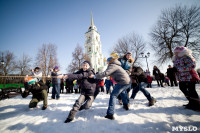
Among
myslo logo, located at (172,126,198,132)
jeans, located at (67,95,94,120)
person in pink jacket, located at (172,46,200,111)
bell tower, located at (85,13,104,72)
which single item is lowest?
myslo logo, located at (172,126,198,132)

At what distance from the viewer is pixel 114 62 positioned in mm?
2662

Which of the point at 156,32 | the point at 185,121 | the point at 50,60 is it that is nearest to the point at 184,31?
the point at 156,32

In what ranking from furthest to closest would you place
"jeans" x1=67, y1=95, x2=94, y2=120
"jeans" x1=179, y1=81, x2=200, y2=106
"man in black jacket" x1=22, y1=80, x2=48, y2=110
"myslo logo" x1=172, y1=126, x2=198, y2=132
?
"man in black jacket" x1=22, y1=80, x2=48, y2=110
"jeans" x1=179, y1=81, x2=200, y2=106
"jeans" x1=67, y1=95, x2=94, y2=120
"myslo logo" x1=172, y1=126, x2=198, y2=132

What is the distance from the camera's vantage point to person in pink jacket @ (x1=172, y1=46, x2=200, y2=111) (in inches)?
102

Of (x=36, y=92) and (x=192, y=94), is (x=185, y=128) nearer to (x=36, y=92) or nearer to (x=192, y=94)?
(x=192, y=94)

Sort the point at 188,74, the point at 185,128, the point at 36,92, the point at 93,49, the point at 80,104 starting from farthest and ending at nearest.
→ the point at 93,49, the point at 36,92, the point at 188,74, the point at 80,104, the point at 185,128

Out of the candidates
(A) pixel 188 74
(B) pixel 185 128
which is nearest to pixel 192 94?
(A) pixel 188 74

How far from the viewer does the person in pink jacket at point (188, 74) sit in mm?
2589

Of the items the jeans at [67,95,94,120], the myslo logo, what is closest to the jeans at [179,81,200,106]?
the myslo logo

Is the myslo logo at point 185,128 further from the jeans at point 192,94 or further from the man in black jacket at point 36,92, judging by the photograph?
the man in black jacket at point 36,92

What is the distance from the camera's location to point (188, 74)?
8.73 ft

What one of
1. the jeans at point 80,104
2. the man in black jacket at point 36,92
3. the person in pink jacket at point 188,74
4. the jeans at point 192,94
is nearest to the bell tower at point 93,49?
the man in black jacket at point 36,92

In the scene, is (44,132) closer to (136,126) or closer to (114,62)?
(136,126)

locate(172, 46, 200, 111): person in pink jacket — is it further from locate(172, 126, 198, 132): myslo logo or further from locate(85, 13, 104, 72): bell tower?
locate(85, 13, 104, 72): bell tower
